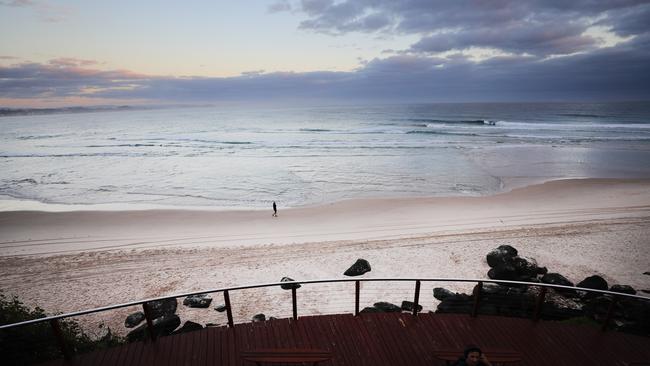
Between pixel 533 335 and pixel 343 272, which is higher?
pixel 533 335

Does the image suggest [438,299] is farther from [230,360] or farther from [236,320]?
[230,360]

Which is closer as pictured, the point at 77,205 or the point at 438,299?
the point at 438,299

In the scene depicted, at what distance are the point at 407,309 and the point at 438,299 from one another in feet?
5.32

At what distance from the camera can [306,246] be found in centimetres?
1581

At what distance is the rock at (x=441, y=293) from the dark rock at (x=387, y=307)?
187cm

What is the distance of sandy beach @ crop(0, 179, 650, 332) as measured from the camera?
12.2m

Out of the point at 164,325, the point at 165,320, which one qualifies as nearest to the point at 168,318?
the point at 165,320

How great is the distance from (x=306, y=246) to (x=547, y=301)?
9729mm

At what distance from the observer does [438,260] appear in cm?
1397

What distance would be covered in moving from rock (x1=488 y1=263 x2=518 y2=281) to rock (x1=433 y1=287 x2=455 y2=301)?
206 centimetres

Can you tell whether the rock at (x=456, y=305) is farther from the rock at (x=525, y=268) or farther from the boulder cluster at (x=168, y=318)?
the rock at (x=525, y=268)

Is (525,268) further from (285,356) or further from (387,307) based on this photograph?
(285,356)

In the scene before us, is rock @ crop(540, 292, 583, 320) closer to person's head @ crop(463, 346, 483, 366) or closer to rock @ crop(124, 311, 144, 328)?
person's head @ crop(463, 346, 483, 366)

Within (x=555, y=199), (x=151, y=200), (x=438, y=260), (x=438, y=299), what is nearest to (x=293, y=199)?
(x=151, y=200)
